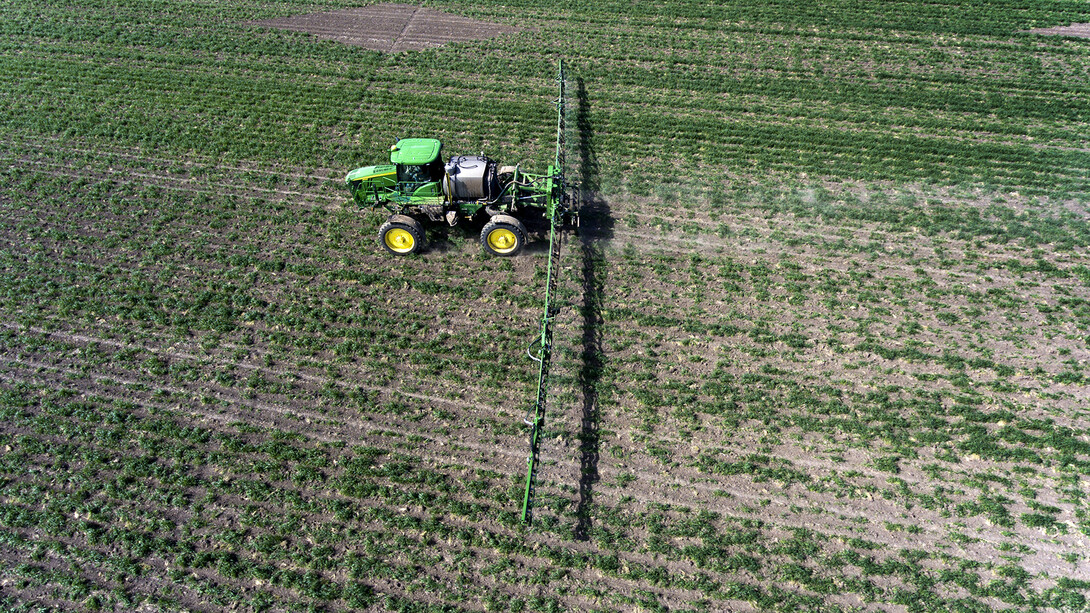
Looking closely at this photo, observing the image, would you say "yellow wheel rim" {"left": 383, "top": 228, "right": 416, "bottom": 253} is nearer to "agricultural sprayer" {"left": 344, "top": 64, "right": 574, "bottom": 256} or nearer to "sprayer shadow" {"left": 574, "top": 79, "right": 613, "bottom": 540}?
"agricultural sprayer" {"left": 344, "top": 64, "right": 574, "bottom": 256}

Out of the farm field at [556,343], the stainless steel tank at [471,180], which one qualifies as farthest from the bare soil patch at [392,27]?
the stainless steel tank at [471,180]

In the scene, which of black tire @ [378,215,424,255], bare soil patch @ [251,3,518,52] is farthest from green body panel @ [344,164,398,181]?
bare soil patch @ [251,3,518,52]

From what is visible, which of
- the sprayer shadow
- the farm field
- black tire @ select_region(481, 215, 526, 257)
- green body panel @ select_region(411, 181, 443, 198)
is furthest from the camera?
green body panel @ select_region(411, 181, 443, 198)

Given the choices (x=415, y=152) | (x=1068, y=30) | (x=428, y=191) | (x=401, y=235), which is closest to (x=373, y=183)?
(x=415, y=152)

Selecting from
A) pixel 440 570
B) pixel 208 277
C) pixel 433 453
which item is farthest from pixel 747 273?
pixel 208 277

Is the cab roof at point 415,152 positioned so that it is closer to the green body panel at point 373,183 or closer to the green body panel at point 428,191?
the green body panel at point 373,183
